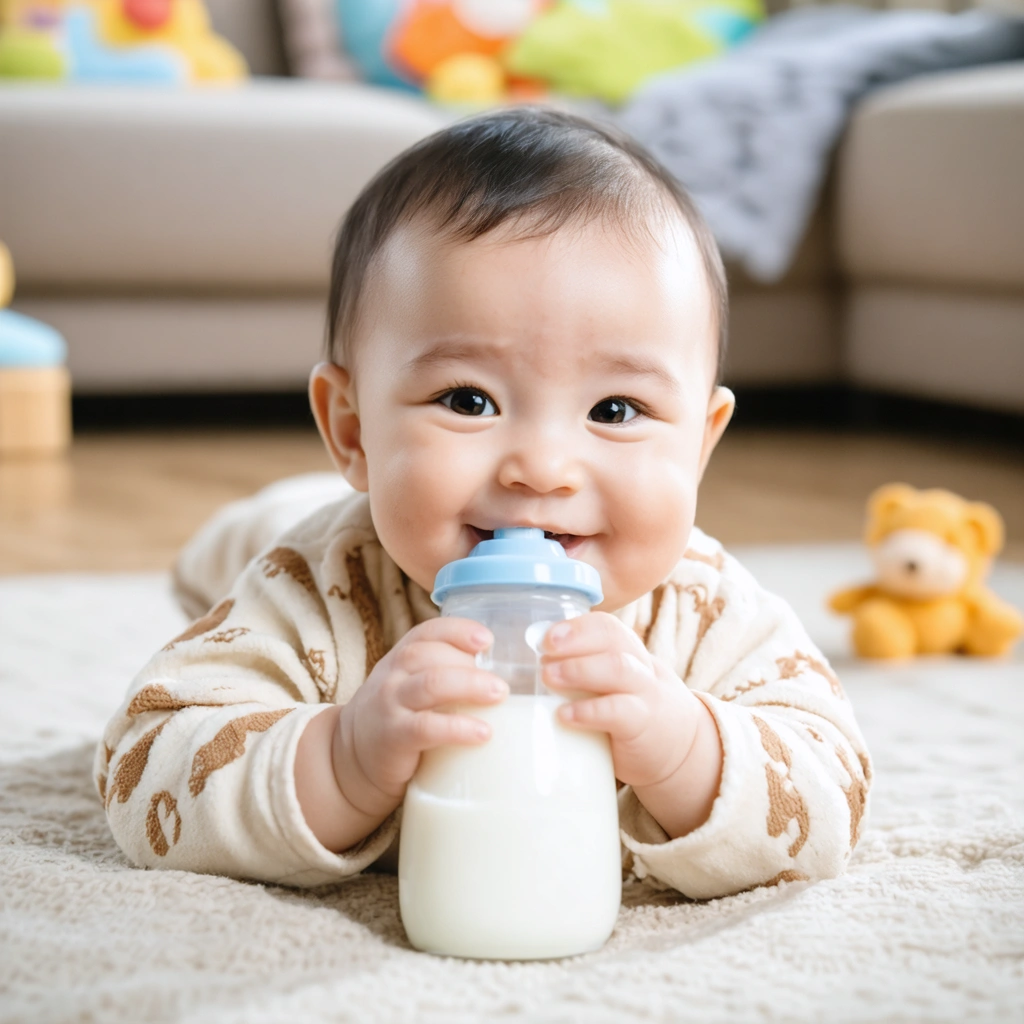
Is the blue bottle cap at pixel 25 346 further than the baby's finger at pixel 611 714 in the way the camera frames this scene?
Result: Yes

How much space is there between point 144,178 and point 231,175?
0.15m

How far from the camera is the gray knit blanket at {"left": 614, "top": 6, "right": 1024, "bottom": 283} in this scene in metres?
2.70

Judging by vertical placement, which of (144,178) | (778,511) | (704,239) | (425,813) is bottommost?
(778,511)

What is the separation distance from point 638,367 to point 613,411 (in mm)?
25

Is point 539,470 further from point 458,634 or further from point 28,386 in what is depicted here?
point 28,386

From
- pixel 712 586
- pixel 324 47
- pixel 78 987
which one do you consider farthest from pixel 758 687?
pixel 324 47

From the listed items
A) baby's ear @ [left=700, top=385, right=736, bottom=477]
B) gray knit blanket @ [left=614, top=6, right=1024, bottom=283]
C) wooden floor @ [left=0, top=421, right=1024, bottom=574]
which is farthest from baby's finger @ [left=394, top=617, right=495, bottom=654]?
gray knit blanket @ [left=614, top=6, right=1024, bottom=283]

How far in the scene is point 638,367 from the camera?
0.73 metres

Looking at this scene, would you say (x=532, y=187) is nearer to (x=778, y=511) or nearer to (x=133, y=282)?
(x=778, y=511)

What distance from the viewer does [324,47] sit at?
3361mm

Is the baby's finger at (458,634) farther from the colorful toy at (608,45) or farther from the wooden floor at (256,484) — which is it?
the colorful toy at (608,45)

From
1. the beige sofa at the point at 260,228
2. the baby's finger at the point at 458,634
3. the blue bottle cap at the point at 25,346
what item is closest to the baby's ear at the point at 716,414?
the baby's finger at the point at 458,634

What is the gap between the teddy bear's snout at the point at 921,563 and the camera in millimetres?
1368

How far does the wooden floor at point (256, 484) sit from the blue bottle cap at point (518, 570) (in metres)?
1.14
